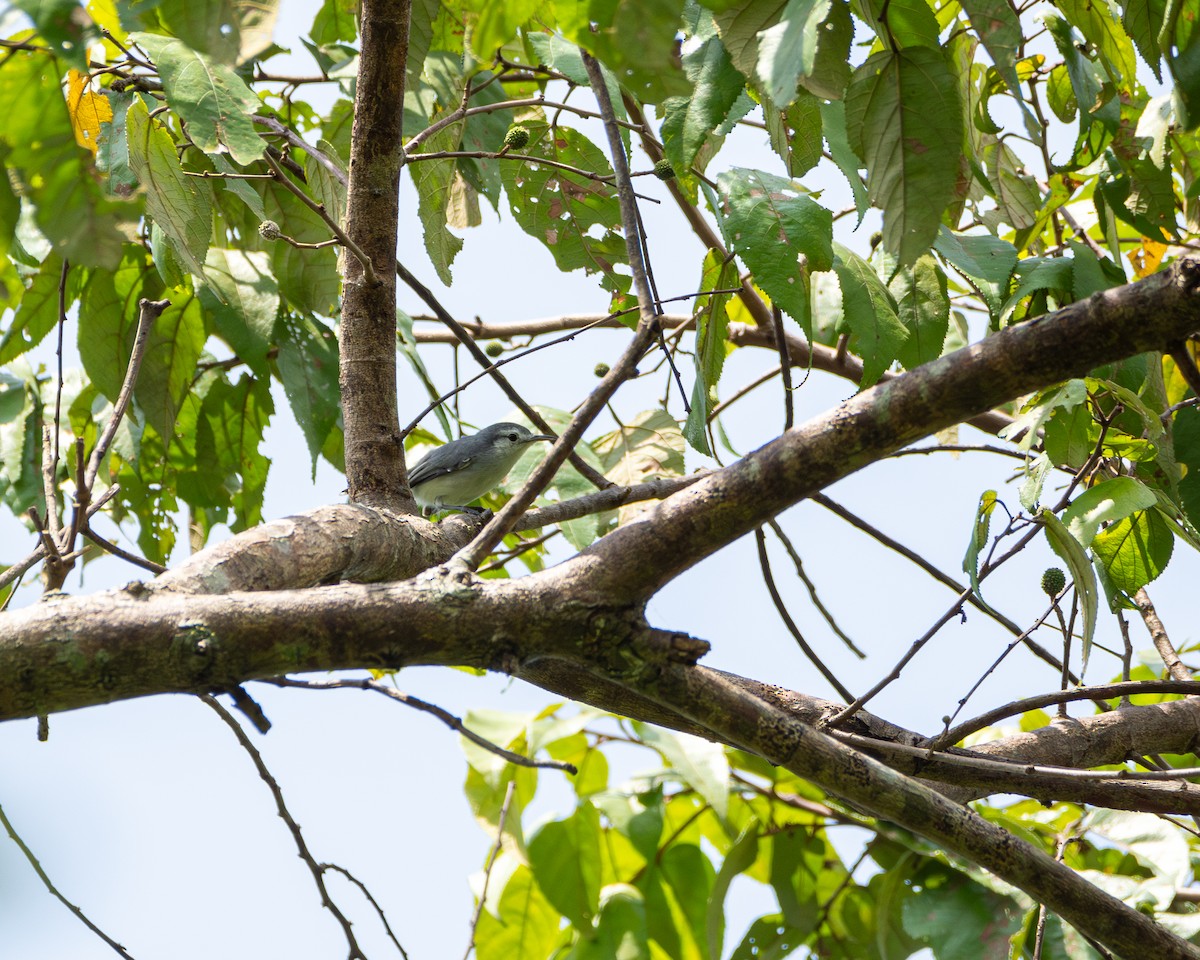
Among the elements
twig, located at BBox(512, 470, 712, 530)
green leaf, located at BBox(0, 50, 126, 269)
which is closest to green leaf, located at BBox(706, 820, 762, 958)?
twig, located at BBox(512, 470, 712, 530)

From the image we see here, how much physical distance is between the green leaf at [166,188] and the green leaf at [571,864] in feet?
6.70

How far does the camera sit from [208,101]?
2178 millimetres

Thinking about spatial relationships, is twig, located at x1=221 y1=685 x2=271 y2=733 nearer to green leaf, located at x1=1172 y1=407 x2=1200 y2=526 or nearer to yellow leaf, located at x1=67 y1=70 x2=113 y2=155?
yellow leaf, located at x1=67 y1=70 x2=113 y2=155

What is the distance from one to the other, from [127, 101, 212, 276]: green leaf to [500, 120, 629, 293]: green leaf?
4.67 feet

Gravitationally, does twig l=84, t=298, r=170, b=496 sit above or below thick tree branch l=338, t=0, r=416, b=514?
below

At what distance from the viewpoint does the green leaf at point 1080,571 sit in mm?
2176

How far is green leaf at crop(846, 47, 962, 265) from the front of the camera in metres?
1.79

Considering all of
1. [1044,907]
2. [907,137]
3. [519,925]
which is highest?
[907,137]

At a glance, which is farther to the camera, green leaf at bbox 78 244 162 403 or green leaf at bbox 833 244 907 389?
green leaf at bbox 78 244 162 403

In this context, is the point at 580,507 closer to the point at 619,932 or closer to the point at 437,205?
the point at 437,205

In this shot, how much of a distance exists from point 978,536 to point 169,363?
2453mm

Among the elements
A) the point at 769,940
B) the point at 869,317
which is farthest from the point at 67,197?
the point at 769,940

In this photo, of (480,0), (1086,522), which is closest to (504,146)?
(480,0)

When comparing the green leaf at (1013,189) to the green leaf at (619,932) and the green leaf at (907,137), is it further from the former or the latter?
the green leaf at (619,932)
